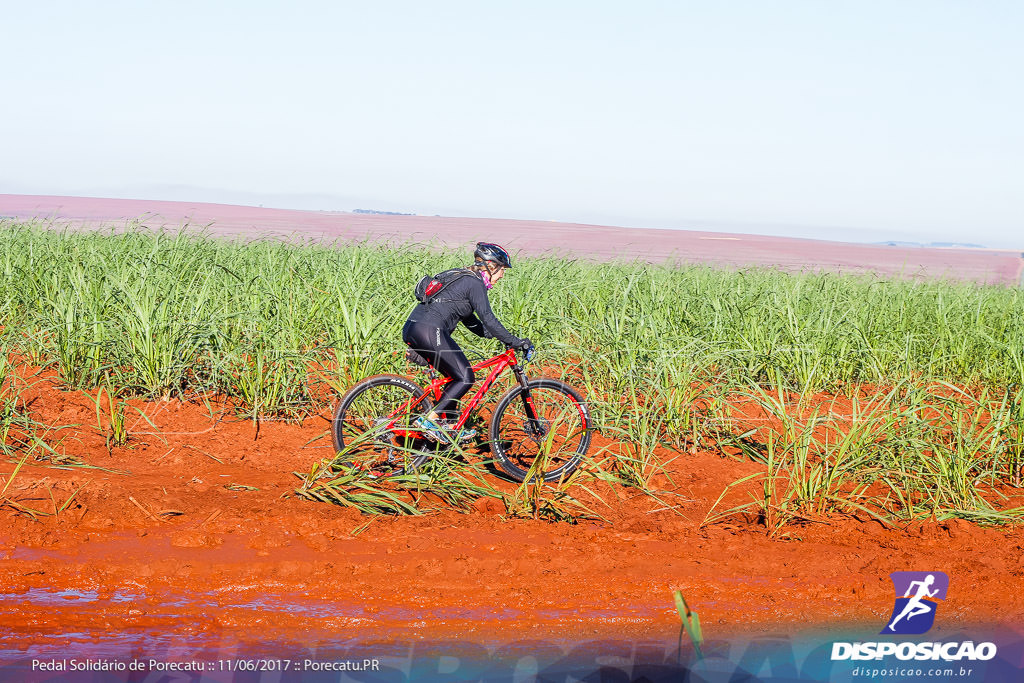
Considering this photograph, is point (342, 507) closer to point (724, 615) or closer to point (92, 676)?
point (92, 676)

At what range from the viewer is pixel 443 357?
19.3ft

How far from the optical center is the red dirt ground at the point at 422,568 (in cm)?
397

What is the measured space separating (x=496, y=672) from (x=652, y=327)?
4.31 metres

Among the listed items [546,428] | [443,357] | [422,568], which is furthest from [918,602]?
[443,357]

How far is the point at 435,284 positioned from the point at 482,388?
0.82m

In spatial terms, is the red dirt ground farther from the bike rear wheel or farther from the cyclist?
the cyclist

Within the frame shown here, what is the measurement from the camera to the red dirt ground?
3967 mm

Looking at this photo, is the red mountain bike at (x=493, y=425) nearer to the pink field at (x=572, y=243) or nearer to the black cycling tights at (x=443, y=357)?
the black cycling tights at (x=443, y=357)

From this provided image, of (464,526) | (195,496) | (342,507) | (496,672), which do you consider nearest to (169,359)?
(195,496)

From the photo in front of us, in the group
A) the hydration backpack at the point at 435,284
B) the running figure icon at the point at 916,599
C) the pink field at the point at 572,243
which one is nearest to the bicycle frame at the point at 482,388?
the hydration backpack at the point at 435,284

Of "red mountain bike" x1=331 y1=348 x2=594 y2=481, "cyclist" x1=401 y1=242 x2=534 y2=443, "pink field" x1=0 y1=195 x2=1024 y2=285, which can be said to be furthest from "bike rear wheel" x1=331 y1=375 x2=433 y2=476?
"pink field" x1=0 y1=195 x2=1024 y2=285

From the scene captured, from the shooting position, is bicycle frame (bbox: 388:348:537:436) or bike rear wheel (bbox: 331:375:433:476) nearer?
bike rear wheel (bbox: 331:375:433:476)

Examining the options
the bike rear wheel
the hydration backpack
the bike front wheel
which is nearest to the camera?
the bike rear wheel

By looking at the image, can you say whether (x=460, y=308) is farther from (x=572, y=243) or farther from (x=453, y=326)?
(x=572, y=243)
